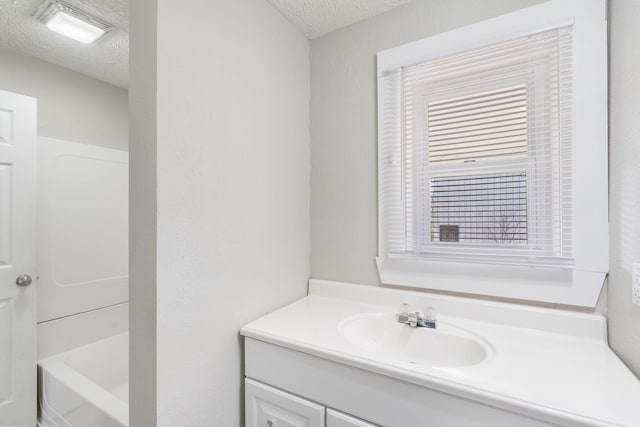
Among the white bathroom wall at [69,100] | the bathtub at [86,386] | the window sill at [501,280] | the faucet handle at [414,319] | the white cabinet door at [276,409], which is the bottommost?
the bathtub at [86,386]

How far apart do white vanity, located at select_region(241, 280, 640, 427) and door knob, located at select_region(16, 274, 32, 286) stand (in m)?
1.46

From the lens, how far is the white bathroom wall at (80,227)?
1890 mm

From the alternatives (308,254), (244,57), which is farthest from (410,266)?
(244,57)

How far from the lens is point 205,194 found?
1.08 meters

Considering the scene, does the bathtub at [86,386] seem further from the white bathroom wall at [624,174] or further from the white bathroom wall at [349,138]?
the white bathroom wall at [624,174]

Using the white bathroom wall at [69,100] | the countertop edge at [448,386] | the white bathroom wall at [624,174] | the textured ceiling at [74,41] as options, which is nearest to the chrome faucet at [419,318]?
the countertop edge at [448,386]

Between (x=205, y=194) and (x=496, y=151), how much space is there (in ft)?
3.89

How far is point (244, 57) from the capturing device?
125 centimetres

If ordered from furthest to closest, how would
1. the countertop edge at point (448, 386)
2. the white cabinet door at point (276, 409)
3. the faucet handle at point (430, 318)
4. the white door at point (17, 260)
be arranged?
the white door at point (17, 260), the faucet handle at point (430, 318), the white cabinet door at point (276, 409), the countertop edge at point (448, 386)

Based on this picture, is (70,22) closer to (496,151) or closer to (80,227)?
(80,227)

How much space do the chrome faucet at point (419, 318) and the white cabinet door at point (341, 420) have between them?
43 cm

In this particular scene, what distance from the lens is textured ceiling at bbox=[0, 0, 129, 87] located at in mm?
1395

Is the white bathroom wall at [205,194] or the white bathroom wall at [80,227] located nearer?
the white bathroom wall at [205,194]

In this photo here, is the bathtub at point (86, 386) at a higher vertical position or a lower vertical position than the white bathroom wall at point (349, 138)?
lower
